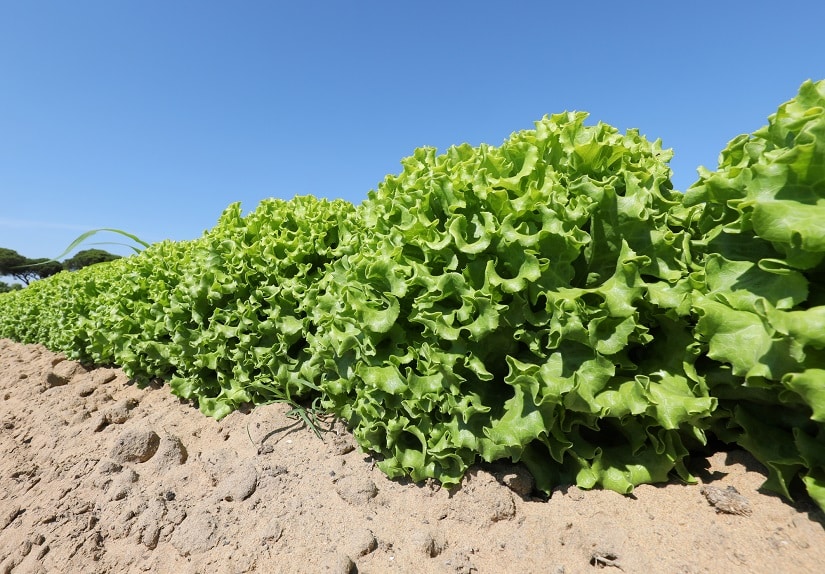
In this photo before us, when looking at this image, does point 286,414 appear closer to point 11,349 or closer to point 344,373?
point 344,373

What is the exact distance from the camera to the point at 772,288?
7.96ft

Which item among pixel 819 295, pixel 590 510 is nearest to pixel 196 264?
pixel 590 510

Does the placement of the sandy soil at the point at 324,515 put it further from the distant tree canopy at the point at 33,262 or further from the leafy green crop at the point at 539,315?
the distant tree canopy at the point at 33,262

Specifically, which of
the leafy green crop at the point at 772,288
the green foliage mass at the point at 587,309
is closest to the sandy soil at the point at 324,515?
the green foliage mass at the point at 587,309

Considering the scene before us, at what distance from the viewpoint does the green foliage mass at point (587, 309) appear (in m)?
2.40

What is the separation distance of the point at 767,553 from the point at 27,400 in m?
8.61

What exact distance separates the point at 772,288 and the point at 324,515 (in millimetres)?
2973

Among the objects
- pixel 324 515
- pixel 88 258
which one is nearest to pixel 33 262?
pixel 88 258

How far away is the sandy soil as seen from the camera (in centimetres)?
258

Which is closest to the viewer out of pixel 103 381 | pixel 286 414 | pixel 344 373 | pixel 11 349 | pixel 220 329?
pixel 344 373

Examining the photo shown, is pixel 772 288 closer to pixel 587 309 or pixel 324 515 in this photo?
pixel 587 309

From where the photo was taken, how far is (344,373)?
3.79m

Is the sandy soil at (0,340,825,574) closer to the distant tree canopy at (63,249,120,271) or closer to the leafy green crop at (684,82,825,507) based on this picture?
the leafy green crop at (684,82,825,507)

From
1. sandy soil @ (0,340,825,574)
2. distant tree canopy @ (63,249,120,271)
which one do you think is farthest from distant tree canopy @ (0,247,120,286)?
sandy soil @ (0,340,825,574)
